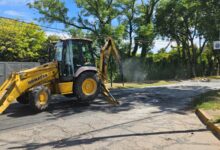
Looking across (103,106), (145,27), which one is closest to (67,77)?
(103,106)

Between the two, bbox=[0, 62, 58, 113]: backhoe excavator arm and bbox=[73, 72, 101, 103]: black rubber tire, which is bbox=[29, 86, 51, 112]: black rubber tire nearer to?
bbox=[0, 62, 58, 113]: backhoe excavator arm

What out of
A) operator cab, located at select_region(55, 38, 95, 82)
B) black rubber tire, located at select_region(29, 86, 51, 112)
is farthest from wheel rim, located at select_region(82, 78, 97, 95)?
black rubber tire, located at select_region(29, 86, 51, 112)

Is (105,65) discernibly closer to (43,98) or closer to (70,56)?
(70,56)

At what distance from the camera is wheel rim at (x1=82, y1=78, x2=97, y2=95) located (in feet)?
46.3

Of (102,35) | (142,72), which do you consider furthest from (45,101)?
(142,72)

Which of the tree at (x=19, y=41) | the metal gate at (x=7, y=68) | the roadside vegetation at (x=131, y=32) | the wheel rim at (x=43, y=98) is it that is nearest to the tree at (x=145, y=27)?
the roadside vegetation at (x=131, y=32)

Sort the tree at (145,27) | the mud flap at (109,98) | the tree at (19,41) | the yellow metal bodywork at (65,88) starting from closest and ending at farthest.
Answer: the yellow metal bodywork at (65,88)
the mud flap at (109,98)
the tree at (19,41)
the tree at (145,27)

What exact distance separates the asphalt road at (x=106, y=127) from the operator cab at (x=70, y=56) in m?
1.33

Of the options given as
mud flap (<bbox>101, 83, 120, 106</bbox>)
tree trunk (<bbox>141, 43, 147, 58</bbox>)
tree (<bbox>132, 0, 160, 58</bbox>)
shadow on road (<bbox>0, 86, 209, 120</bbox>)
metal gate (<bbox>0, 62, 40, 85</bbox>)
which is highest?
tree (<bbox>132, 0, 160, 58</bbox>)

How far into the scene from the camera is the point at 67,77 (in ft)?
45.5

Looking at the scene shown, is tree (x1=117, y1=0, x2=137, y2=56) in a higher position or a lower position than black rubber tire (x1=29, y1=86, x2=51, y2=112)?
higher

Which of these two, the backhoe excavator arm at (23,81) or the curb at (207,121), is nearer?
the curb at (207,121)

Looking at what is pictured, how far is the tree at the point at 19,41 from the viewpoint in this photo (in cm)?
3014

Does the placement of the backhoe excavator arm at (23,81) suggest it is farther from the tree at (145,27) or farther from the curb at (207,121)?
the tree at (145,27)
